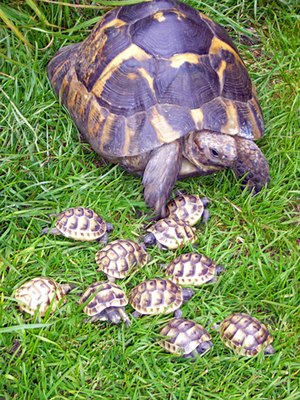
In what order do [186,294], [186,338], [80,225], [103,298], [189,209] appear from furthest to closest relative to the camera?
[189,209] → [80,225] → [186,294] → [103,298] → [186,338]

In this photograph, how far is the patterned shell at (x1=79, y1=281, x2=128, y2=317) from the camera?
268 centimetres

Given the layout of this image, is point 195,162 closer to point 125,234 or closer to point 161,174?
point 161,174

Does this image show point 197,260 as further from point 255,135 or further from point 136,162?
point 255,135

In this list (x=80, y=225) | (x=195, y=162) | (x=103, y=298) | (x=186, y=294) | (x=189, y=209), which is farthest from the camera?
(x=195, y=162)

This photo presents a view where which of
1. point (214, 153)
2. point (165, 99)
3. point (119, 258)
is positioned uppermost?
point (165, 99)

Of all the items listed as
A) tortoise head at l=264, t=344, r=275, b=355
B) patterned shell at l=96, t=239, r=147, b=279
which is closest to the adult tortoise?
patterned shell at l=96, t=239, r=147, b=279

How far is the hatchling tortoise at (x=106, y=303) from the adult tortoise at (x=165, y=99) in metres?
0.89

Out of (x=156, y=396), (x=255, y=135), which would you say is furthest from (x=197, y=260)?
(x=255, y=135)

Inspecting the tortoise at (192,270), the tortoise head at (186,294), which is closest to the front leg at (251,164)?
the tortoise at (192,270)

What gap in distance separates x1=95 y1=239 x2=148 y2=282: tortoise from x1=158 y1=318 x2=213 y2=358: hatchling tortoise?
536 mm

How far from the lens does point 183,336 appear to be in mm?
2584

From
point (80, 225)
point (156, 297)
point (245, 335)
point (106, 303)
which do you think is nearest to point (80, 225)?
point (80, 225)

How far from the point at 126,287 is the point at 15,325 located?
0.88m

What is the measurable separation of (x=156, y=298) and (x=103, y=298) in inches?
15.0
